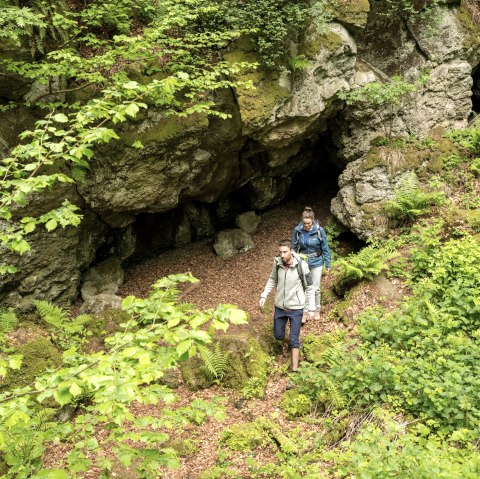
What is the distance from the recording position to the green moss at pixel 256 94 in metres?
9.76

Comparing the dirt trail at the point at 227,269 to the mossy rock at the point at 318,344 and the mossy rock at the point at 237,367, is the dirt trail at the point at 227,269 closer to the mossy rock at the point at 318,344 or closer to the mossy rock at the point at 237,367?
the mossy rock at the point at 237,367

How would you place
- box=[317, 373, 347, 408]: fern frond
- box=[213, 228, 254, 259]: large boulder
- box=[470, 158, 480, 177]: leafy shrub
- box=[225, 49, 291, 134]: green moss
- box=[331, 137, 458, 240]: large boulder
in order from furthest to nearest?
box=[213, 228, 254, 259]: large boulder → box=[331, 137, 458, 240]: large boulder → box=[470, 158, 480, 177]: leafy shrub → box=[225, 49, 291, 134]: green moss → box=[317, 373, 347, 408]: fern frond

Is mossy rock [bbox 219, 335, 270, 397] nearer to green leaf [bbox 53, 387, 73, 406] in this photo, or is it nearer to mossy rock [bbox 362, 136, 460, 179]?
green leaf [bbox 53, 387, 73, 406]

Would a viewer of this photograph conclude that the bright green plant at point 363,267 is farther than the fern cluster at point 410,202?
No

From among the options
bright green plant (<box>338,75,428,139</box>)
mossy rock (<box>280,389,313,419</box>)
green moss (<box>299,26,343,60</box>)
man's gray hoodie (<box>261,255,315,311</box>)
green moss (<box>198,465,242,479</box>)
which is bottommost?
green moss (<box>198,465,242,479</box>)

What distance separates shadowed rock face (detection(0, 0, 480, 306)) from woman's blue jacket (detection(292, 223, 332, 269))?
3109 mm

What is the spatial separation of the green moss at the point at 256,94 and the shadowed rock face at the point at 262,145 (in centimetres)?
3

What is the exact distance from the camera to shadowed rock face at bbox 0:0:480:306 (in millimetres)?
8984

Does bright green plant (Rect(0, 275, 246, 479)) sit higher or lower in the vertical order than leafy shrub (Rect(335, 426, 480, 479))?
higher

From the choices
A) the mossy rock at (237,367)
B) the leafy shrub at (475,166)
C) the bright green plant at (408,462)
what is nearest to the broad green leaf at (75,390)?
the bright green plant at (408,462)

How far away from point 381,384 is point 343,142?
8406 mm

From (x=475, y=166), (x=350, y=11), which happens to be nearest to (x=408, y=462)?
(x=475, y=166)

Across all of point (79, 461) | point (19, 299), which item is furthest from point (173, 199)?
point (79, 461)

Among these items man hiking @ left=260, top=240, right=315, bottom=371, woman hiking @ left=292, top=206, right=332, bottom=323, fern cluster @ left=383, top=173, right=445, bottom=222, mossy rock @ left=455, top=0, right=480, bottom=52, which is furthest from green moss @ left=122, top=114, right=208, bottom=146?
mossy rock @ left=455, top=0, right=480, bottom=52
